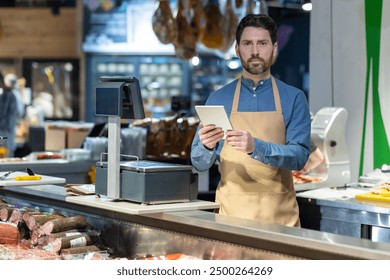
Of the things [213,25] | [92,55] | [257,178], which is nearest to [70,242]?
[257,178]

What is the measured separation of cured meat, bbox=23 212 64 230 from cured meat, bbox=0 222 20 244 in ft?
0.25

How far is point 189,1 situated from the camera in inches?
349

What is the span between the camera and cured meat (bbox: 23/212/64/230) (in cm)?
386

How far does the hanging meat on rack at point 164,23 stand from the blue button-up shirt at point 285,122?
457cm

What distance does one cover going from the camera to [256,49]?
3932 millimetres

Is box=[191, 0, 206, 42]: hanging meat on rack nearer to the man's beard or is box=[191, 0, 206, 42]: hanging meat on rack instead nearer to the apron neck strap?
the apron neck strap

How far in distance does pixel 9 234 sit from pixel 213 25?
553 centimetres

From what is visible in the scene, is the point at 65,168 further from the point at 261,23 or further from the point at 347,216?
the point at 261,23

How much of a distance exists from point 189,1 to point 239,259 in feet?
20.3

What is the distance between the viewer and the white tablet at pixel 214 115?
3.37 metres

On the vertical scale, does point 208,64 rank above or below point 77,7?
below
